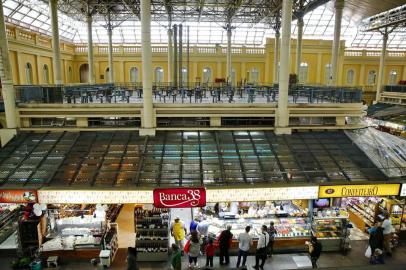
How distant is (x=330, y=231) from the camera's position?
560 inches

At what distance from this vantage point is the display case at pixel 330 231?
14.0 metres

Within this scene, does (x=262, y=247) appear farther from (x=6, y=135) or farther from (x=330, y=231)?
(x=6, y=135)

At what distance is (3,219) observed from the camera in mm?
15188

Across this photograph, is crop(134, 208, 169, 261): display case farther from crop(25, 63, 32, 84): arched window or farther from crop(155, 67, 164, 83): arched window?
crop(155, 67, 164, 83): arched window

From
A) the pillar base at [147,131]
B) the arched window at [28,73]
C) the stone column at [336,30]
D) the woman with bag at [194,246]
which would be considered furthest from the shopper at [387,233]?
the arched window at [28,73]

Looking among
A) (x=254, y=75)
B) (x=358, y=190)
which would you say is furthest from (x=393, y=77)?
(x=358, y=190)

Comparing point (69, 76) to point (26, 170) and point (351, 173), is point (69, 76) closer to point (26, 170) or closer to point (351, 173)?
point (26, 170)

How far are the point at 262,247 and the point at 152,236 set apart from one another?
4.73 m

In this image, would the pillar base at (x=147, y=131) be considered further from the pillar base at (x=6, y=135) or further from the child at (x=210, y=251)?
the pillar base at (x=6, y=135)

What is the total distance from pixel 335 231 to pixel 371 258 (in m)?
1.75

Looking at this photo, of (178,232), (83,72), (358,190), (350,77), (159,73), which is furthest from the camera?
(350,77)

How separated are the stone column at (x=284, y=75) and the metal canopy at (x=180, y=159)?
72cm

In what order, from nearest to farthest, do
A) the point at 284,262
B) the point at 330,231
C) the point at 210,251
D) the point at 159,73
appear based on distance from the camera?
the point at 210,251
the point at 284,262
the point at 330,231
the point at 159,73

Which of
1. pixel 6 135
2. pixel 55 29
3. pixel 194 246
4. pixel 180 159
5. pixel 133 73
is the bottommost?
pixel 194 246
